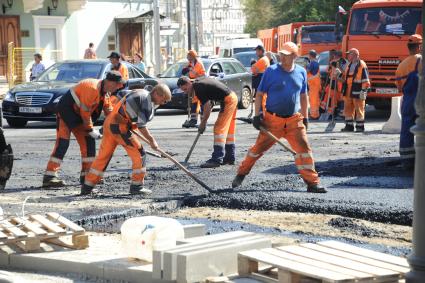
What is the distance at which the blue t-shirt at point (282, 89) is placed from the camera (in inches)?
427

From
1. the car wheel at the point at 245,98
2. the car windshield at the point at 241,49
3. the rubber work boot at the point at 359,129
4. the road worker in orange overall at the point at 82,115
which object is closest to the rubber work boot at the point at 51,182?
the road worker in orange overall at the point at 82,115

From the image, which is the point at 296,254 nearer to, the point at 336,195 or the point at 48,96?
the point at 336,195

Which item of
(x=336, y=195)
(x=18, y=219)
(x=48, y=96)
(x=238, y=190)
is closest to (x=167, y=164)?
(x=238, y=190)

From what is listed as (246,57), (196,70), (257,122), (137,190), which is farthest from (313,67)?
(137,190)

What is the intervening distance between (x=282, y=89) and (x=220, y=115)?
112 inches

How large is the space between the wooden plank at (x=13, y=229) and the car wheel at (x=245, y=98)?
1864 centimetres

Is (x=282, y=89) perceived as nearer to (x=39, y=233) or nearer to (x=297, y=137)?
(x=297, y=137)

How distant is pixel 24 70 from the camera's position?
36031 millimetres

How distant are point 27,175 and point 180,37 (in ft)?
175

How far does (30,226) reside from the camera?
7.94 m

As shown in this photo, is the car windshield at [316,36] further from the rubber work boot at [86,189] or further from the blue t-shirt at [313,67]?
the rubber work boot at [86,189]

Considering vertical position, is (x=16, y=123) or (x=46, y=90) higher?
(x=46, y=90)

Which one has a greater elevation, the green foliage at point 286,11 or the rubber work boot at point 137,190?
the green foliage at point 286,11

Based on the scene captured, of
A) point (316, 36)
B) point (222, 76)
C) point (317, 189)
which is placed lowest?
point (317, 189)
